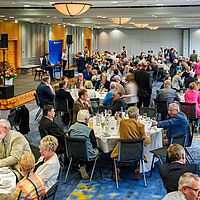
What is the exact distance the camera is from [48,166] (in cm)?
446

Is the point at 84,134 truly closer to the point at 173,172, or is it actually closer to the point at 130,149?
the point at 130,149

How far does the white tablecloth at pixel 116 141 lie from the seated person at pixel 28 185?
238 centimetres

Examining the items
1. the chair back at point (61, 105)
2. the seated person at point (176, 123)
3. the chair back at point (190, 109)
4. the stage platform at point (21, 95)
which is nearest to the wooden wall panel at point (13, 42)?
the stage platform at point (21, 95)

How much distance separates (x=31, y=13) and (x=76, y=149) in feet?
31.8

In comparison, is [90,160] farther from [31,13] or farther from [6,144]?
[31,13]

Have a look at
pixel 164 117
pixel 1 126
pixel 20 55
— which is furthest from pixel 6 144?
pixel 20 55

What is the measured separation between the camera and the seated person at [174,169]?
4.32m

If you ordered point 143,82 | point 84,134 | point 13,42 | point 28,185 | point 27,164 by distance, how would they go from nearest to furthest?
1. point 28,185
2. point 27,164
3. point 84,134
4. point 143,82
5. point 13,42

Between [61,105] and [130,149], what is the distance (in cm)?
397

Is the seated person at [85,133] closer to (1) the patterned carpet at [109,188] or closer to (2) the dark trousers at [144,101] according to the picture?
(1) the patterned carpet at [109,188]

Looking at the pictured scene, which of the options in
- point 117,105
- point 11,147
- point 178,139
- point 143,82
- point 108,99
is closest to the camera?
point 11,147

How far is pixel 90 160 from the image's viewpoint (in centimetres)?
603

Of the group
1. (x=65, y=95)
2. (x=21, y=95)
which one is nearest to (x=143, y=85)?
(x=65, y=95)

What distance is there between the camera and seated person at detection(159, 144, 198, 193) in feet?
14.2
